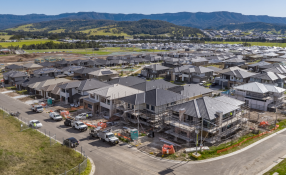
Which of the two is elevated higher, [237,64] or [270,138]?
[237,64]

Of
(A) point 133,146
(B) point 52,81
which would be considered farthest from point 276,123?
(B) point 52,81

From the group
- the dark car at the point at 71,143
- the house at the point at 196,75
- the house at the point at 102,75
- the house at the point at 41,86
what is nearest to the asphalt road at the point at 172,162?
the dark car at the point at 71,143

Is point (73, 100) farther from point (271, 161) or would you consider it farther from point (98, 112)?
point (271, 161)

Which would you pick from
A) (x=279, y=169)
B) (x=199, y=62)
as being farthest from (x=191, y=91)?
(x=199, y=62)

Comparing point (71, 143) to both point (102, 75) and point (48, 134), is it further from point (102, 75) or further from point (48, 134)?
point (102, 75)

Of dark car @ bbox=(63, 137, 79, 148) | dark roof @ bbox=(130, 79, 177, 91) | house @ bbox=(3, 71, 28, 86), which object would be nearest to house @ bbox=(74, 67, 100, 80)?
house @ bbox=(3, 71, 28, 86)

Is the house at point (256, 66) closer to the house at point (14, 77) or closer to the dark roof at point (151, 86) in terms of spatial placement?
the dark roof at point (151, 86)

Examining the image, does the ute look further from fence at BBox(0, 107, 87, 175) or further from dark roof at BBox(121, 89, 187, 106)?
dark roof at BBox(121, 89, 187, 106)
